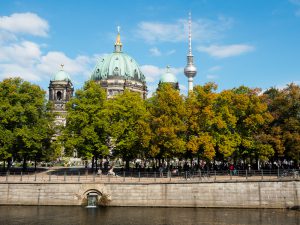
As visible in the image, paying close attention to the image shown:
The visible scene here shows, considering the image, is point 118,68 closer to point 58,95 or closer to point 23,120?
point 58,95

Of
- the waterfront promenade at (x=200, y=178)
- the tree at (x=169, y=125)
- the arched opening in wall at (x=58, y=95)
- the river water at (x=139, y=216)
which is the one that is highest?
the arched opening in wall at (x=58, y=95)

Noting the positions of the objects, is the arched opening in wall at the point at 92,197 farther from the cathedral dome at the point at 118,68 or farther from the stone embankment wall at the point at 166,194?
the cathedral dome at the point at 118,68

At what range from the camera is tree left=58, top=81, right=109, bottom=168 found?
50594 millimetres

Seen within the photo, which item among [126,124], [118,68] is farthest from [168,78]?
[126,124]

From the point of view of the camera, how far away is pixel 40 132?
53062 mm

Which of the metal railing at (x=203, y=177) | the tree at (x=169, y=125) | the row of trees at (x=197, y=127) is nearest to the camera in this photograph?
the metal railing at (x=203, y=177)

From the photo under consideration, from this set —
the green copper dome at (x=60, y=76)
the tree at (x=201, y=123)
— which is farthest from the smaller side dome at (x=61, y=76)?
the tree at (x=201, y=123)

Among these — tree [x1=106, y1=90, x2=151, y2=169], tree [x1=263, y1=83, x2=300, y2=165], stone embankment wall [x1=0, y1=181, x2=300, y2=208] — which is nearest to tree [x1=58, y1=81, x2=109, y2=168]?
tree [x1=106, y1=90, x2=151, y2=169]

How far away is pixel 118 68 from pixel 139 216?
331 feet

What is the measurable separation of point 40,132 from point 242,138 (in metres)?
27.4

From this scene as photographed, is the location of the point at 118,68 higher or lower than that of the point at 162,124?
higher

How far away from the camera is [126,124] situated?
5222 centimetres

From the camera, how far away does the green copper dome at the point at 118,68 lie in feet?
437

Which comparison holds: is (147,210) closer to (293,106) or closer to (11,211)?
(11,211)
